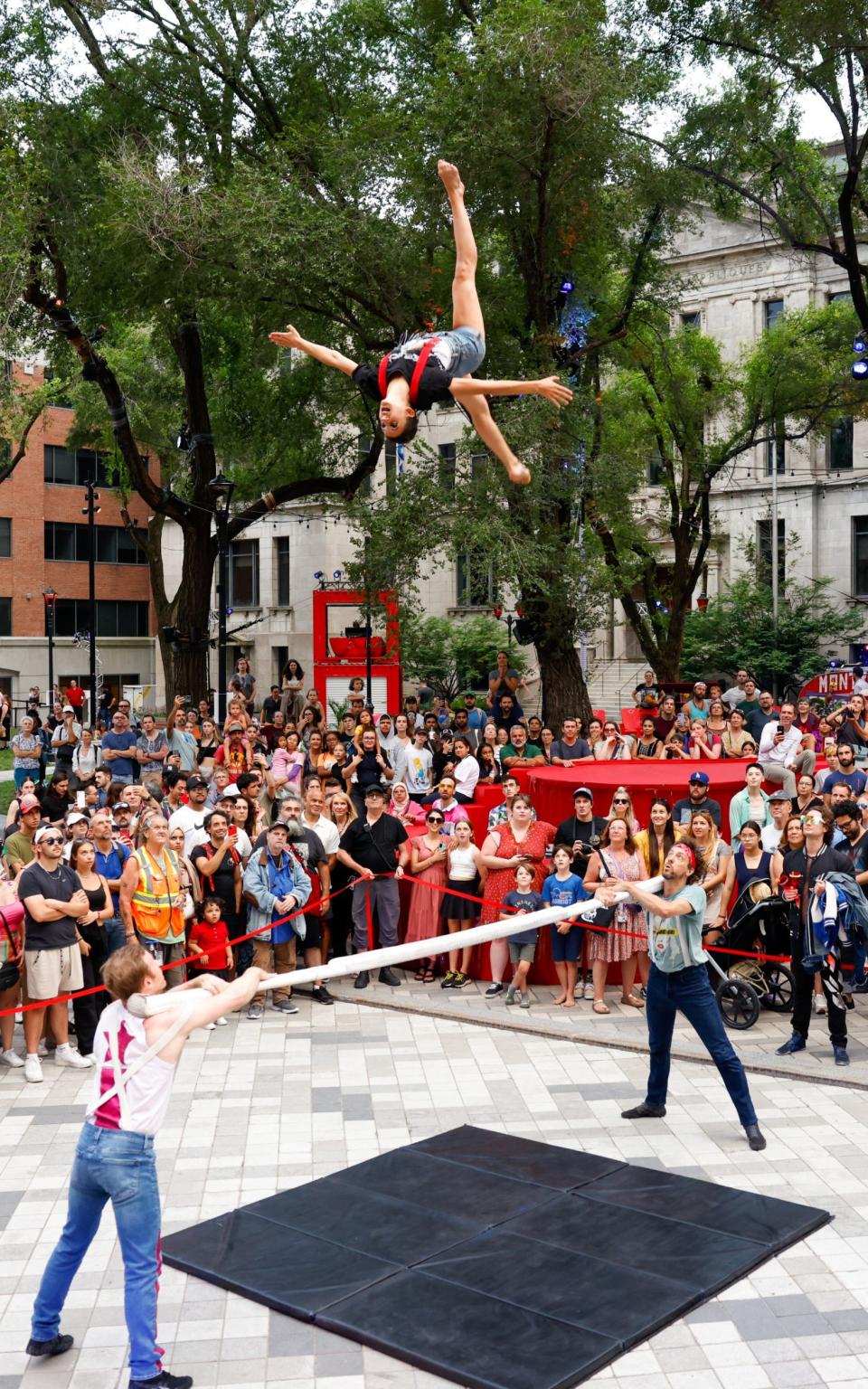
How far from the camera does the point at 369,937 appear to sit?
12000 mm

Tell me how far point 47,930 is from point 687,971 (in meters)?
4.54

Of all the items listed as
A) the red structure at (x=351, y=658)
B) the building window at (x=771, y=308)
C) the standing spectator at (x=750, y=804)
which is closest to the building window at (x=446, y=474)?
the red structure at (x=351, y=658)

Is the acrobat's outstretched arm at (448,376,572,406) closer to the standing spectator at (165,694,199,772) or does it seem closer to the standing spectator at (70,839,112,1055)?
the standing spectator at (70,839,112,1055)

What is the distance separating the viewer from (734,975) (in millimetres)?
10383

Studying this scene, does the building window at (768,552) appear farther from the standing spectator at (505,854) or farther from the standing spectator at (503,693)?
the standing spectator at (505,854)

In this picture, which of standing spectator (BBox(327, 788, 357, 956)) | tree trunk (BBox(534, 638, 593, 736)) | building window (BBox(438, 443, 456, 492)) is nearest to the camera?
standing spectator (BBox(327, 788, 357, 956))

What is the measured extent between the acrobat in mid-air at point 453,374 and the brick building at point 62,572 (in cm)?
3949

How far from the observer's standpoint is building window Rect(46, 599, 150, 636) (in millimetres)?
48000

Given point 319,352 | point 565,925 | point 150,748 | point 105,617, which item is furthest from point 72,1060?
point 105,617

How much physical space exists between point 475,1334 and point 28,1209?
110 inches

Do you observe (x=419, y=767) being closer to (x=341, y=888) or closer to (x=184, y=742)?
(x=341, y=888)

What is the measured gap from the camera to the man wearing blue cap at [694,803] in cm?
1155

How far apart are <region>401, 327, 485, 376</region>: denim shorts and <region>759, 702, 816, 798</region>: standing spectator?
26.9 feet

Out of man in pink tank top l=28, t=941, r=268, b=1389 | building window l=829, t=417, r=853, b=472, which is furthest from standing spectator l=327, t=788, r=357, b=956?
building window l=829, t=417, r=853, b=472
